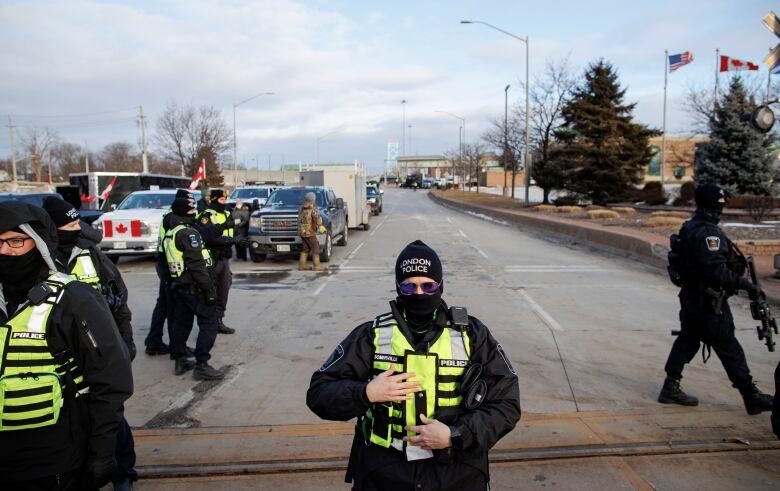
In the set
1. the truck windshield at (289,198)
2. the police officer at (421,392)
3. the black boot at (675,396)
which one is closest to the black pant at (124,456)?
the police officer at (421,392)

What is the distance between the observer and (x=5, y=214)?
2.20 metres

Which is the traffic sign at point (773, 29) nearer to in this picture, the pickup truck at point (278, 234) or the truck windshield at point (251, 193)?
the pickup truck at point (278, 234)

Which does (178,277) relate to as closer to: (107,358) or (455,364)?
(107,358)

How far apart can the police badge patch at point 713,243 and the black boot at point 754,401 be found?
3.63ft

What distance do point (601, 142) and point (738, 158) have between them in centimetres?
691

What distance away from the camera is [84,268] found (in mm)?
3736

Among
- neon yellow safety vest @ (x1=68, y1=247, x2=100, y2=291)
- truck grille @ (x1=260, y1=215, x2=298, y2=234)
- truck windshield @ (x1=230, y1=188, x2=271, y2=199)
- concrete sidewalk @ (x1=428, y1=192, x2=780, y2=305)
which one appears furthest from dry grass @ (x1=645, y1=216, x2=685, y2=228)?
neon yellow safety vest @ (x1=68, y1=247, x2=100, y2=291)

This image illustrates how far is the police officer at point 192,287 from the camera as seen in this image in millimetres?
5379

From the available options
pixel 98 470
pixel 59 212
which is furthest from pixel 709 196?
pixel 59 212

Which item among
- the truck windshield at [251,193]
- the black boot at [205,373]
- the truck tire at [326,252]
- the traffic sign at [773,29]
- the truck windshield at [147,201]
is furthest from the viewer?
the truck windshield at [251,193]

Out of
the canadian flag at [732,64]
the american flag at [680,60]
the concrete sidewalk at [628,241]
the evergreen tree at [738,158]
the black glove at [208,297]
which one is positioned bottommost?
the concrete sidewalk at [628,241]

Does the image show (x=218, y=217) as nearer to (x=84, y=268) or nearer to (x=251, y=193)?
(x=84, y=268)

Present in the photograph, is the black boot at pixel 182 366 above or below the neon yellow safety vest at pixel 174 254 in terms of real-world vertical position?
below

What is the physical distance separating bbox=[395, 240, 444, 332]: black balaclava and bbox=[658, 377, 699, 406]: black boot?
3458 millimetres
